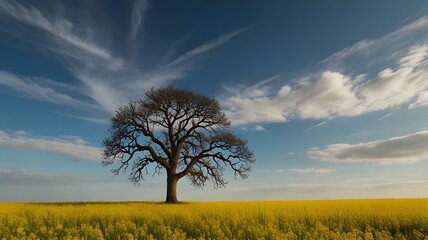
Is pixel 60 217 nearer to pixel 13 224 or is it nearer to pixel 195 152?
pixel 13 224

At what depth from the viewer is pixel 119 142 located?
3741 cm

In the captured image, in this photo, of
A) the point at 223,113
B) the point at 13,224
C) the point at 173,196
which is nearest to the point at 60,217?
the point at 13,224

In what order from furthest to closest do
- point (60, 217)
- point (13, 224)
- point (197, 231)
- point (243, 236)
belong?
point (60, 217) → point (13, 224) → point (197, 231) → point (243, 236)

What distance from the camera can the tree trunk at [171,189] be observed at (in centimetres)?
3678

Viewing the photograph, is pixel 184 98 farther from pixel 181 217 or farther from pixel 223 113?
pixel 181 217

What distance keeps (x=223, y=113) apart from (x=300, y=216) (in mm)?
22131

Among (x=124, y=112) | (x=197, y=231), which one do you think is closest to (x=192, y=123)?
(x=124, y=112)

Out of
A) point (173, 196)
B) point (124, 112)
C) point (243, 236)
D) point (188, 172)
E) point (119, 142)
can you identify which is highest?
point (124, 112)

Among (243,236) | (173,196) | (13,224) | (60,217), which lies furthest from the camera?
(173,196)

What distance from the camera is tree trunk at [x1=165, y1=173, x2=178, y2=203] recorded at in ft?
121

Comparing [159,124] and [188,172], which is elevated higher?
[159,124]

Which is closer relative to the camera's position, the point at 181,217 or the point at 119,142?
the point at 181,217

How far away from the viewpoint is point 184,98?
37.4 metres

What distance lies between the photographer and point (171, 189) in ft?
121
